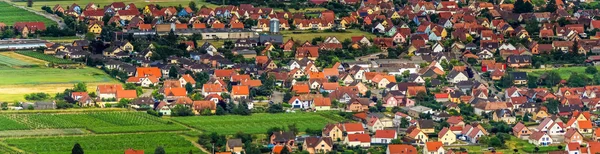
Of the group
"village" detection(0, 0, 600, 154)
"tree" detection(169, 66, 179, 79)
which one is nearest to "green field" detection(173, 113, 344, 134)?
"village" detection(0, 0, 600, 154)

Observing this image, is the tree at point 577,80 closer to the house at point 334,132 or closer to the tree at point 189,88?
the house at point 334,132

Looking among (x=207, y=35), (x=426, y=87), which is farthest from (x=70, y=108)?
(x=207, y=35)

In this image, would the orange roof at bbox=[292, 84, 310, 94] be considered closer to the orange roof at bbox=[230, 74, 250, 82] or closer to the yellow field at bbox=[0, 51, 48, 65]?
the orange roof at bbox=[230, 74, 250, 82]

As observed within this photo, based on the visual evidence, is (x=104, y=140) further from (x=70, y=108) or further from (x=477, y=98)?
(x=477, y=98)

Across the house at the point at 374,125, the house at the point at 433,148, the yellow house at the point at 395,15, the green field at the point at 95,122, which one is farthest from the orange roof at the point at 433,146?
the yellow house at the point at 395,15

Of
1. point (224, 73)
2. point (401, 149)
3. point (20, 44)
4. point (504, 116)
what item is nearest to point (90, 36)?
point (20, 44)
